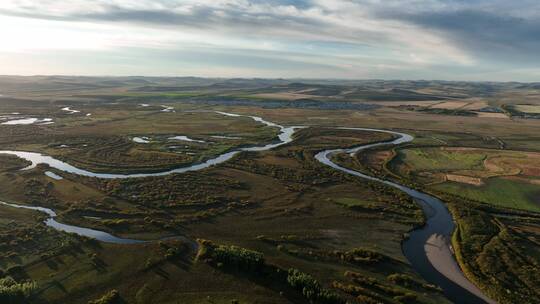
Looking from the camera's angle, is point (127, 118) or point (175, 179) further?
point (127, 118)

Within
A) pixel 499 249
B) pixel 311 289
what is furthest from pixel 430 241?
pixel 311 289

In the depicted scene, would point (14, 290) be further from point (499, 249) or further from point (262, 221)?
point (499, 249)

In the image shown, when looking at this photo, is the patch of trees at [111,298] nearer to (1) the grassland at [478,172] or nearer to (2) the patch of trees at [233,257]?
(2) the patch of trees at [233,257]

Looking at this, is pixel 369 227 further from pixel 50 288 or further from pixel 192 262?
pixel 50 288

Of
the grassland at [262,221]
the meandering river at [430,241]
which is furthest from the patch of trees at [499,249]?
the meandering river at [430,241]

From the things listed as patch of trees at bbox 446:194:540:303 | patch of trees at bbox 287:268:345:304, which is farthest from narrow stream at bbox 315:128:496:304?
patch of trees at bbox 287:268:345:304

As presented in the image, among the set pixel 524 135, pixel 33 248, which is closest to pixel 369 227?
pixel 33 248

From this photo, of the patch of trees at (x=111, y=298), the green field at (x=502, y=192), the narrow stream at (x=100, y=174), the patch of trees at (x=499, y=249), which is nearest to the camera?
the patch of trees at (x=111, y=298)

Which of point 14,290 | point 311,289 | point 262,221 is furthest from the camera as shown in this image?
point 262,221
